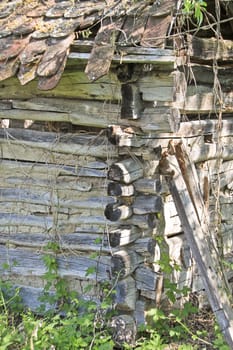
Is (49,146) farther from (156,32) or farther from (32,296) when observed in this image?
(156,32)

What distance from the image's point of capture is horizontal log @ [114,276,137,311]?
229 inches

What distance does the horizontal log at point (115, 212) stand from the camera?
566cm

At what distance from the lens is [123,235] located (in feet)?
18.7

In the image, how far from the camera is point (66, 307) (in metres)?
6.02

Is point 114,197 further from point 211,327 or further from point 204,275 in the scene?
point 211,327

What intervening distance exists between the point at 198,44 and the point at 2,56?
5.30 feet

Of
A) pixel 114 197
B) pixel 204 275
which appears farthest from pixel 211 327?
pixel 114 197

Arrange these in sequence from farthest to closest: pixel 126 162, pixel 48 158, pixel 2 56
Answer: pixel 48 158
pixel 126 162
pixel 2 56

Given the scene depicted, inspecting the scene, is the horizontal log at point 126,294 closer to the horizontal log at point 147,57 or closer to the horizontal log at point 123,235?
the horizontal log at point 123,235

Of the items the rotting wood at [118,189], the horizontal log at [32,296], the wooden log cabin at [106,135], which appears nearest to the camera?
the wooden log cabin at [106,135]

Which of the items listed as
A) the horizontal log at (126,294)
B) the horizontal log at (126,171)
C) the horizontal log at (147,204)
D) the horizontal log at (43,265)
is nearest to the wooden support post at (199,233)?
the horizontal log at (147,204)

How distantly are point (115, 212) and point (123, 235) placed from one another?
0.21m

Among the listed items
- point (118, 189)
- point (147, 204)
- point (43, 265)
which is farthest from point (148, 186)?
point (43, 265)

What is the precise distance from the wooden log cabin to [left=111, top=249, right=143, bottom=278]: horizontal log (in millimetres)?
11
